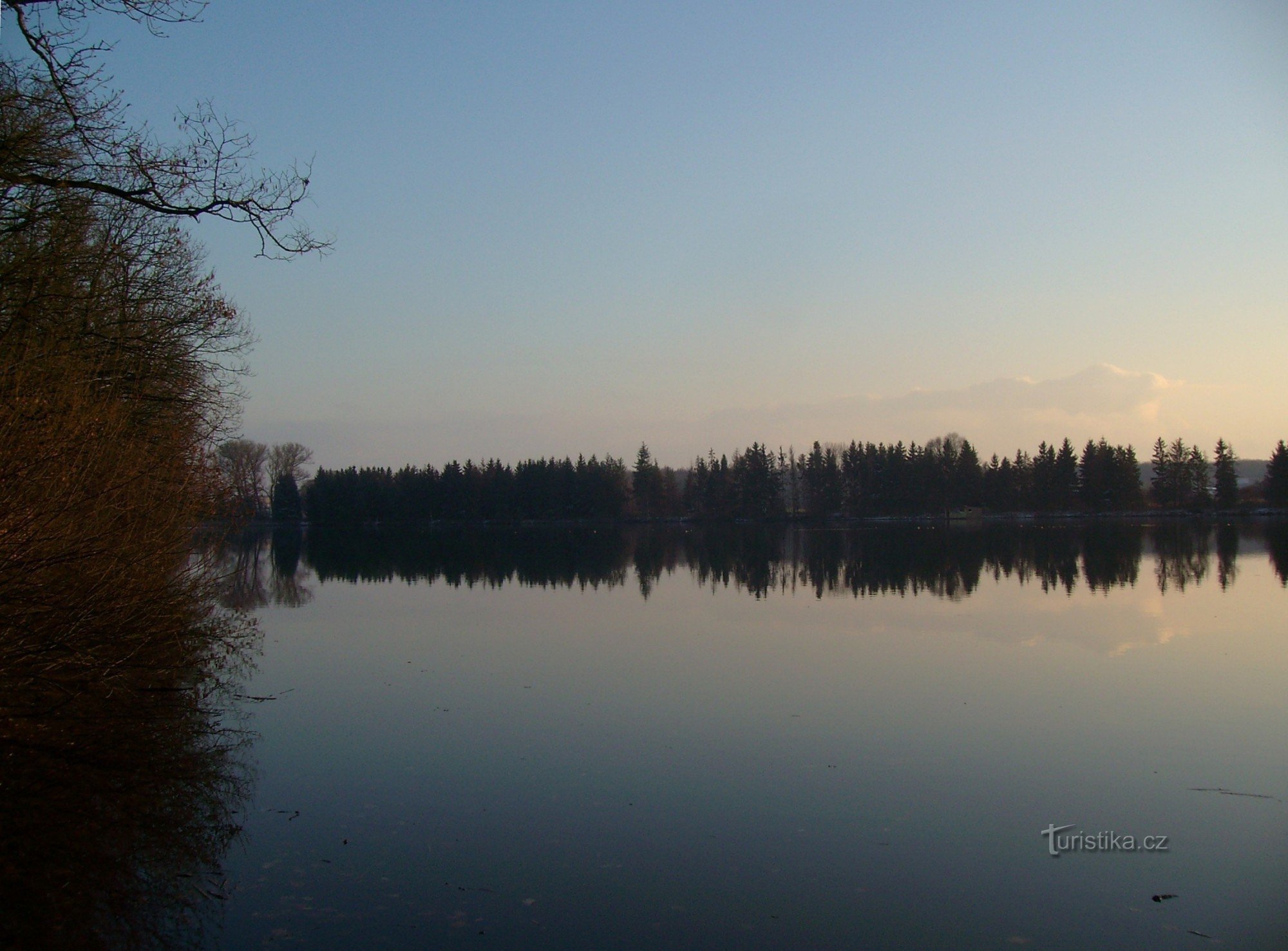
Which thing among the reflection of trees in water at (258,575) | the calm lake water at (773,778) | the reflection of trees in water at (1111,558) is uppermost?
the reflection of trees in water at (1111,558)

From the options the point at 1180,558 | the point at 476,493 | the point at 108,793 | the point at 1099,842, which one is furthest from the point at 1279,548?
the point at 476,493

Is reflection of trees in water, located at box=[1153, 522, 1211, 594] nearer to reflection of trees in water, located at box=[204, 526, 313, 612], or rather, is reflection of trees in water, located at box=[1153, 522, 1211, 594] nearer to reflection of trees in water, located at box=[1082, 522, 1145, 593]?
reflection of trees in water, located at box=[1082, 522, 1145, 593]

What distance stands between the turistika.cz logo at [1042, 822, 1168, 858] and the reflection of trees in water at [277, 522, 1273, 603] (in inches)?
622

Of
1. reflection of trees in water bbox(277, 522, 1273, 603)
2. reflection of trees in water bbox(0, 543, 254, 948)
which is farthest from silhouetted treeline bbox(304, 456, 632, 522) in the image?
reflection of trees in water bbox(0, 543, 254, 948)

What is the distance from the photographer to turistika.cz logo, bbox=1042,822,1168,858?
6992 mm

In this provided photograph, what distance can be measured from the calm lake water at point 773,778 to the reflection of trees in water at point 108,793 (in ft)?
1.32

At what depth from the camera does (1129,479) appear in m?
84.1

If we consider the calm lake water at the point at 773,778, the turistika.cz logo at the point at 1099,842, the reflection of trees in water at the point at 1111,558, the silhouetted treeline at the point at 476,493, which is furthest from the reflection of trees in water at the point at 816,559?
the silhouetted treeline at the point at 476,493

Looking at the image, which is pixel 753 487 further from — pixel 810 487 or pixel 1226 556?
pixel 1226 556

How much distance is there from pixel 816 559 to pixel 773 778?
1187 inches

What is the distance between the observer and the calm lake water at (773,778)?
595 centimetres

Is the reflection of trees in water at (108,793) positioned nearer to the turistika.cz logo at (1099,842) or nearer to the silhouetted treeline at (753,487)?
the turistika.cz logo at (1099,842)

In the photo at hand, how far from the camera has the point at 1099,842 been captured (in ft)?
23.4

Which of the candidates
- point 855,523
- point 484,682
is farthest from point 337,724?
point 855,523
